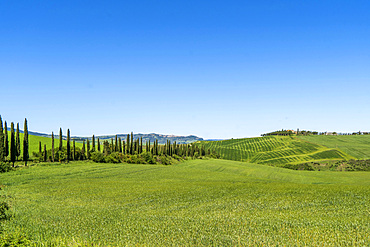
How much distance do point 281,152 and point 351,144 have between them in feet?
166

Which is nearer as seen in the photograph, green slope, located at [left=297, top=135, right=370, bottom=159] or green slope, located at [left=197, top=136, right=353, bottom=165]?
green slope, located at [left=197, top=136, right=353, bottom=165]

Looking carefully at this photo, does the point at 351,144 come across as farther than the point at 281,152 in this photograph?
Yes

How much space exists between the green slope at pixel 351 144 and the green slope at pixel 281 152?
509cm

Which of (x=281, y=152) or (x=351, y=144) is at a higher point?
(x=351, y=144)

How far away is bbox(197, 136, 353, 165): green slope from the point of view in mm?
132625

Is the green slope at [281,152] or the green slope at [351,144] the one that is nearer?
the green slope at [281,152]

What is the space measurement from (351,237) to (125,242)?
12167 millimetres

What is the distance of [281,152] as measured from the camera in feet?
494

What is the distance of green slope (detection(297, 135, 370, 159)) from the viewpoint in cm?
13348

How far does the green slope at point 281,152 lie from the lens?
132625 millimetres

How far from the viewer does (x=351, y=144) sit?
15862cm

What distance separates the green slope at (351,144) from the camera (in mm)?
133475

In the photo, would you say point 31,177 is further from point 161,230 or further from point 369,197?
point 369,197

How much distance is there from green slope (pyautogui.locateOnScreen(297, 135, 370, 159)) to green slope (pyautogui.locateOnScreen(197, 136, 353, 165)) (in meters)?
5.09
